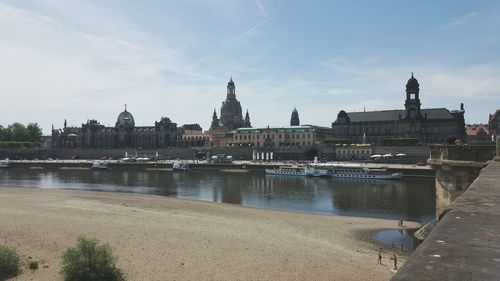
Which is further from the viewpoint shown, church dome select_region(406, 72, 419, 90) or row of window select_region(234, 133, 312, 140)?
row of window select_region(234, 133, 312, 140)

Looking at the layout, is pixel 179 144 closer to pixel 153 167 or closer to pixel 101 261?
pixel 153 167

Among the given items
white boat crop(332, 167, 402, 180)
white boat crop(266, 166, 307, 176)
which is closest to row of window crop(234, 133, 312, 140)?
white boat crop(266, 166, 307, 176)

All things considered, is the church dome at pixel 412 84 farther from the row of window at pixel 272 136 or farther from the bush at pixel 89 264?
the bush at pixel 89 264

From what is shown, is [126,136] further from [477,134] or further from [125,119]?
[477,134]

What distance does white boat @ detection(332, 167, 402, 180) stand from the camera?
70625 millimetres

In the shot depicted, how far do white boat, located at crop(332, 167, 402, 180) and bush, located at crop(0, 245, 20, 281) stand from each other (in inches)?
2369

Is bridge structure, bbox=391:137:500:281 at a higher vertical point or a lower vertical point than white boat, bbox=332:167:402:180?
higher

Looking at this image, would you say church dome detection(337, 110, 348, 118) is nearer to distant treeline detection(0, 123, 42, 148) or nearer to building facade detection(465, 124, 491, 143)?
building facade detection(465, 124, 491, 143)

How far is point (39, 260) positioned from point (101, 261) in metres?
5.24

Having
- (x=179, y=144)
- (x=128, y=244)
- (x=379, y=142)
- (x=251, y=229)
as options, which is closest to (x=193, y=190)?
(x=251, y=229)

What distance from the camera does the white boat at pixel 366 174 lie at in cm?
7062

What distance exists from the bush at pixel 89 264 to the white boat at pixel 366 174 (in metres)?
59.2

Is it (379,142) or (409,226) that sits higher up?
(379,142)

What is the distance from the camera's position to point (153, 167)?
351 ft
